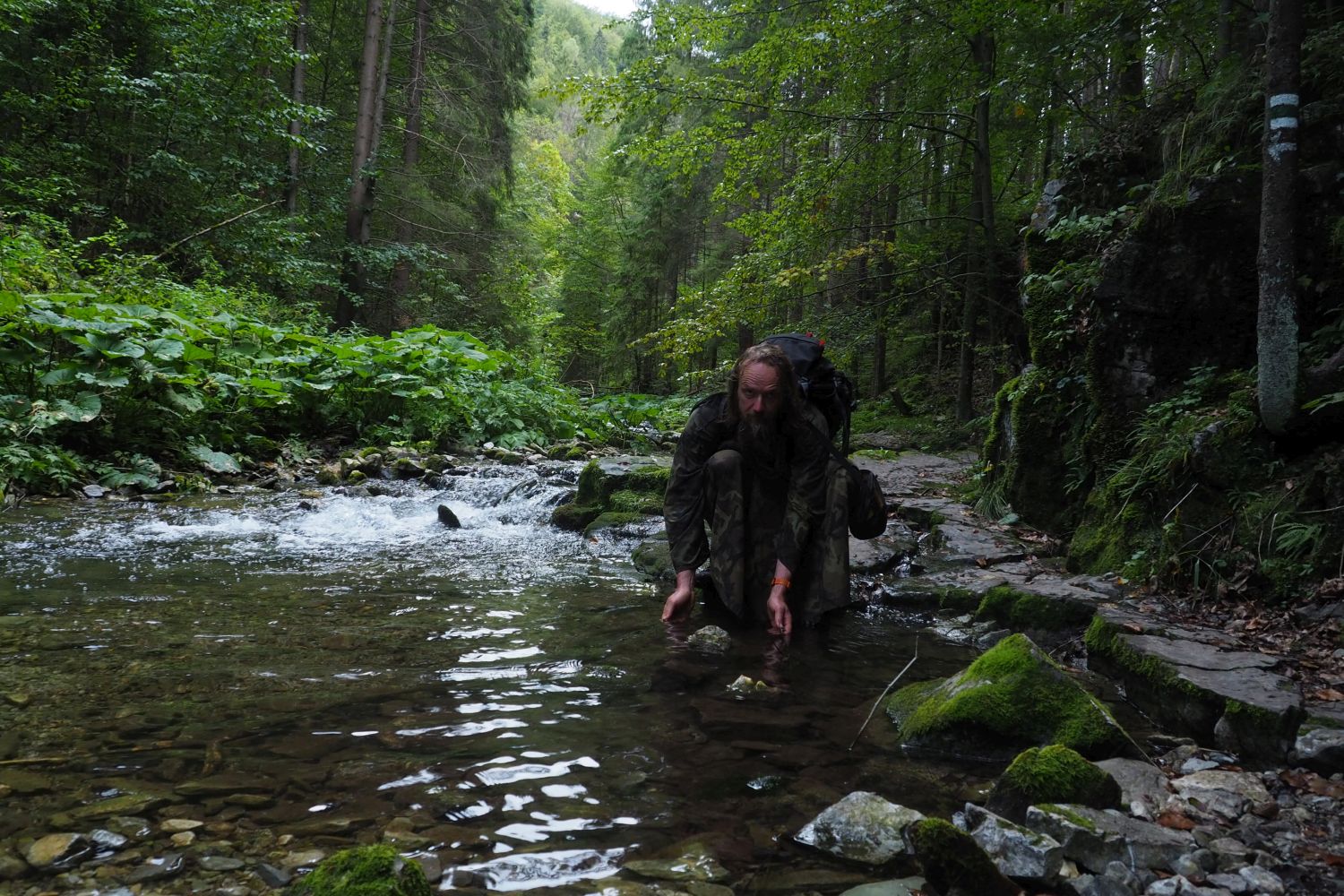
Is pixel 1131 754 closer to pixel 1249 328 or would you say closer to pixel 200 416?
pixel 1249 328

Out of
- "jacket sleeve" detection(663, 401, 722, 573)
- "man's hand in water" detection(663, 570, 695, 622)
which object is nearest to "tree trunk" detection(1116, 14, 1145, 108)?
"jacket sleeve" detection(663, 401, 722, 573)

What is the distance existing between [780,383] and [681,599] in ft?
4.00

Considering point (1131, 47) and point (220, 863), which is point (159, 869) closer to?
point (220, 863)

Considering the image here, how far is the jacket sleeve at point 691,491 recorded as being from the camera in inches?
159

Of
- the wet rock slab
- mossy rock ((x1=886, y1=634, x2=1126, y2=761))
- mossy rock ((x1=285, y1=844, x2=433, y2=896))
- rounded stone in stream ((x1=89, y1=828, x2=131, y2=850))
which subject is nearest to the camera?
mossy rock ((x1=285, y1=844, x2=433, y2=896))

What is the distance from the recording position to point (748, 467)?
4.14 m

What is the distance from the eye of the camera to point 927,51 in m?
9.29

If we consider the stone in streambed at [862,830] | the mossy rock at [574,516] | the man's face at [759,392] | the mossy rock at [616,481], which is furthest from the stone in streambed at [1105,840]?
the mossy rock at [574,516]

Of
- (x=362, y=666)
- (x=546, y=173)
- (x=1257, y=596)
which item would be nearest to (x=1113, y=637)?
(x=1257, y=596)

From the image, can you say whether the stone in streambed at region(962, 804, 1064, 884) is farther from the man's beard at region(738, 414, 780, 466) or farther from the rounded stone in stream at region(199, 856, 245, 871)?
the man's beard at region(738, 414, 780, 466)

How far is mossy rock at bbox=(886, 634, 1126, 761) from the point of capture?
2576mm

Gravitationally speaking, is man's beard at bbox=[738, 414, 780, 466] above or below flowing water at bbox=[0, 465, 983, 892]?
above

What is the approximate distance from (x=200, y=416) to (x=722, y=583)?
7.05m

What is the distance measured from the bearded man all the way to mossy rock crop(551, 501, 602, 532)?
10.5 feet
